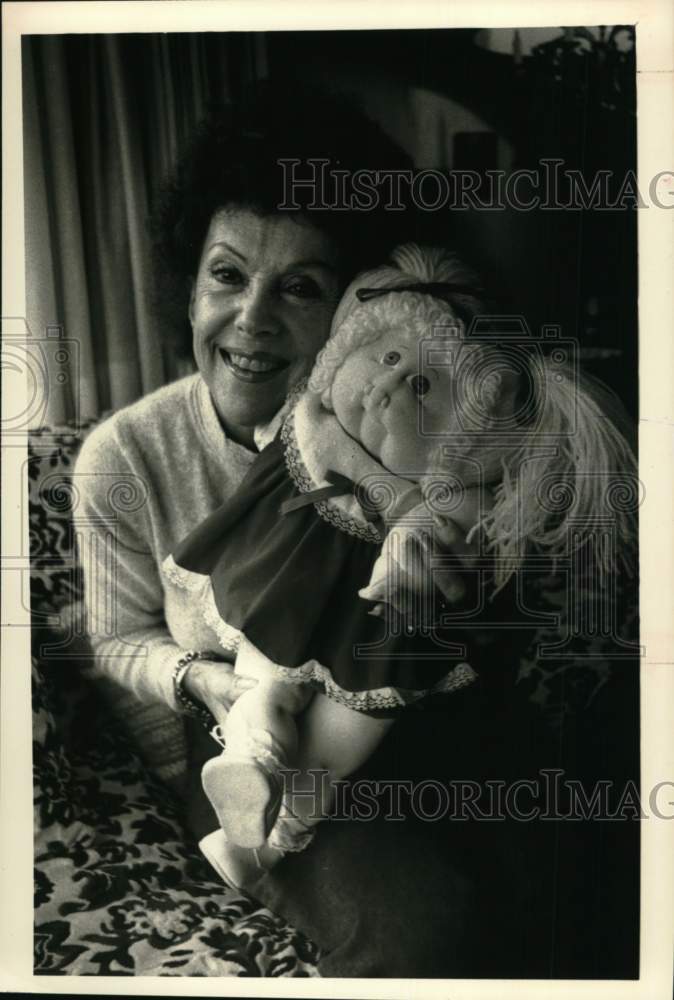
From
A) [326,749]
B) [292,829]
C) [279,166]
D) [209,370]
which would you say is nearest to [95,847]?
[292,829]

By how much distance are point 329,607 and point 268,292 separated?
59 centimetres

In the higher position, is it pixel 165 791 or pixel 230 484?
pixel 230 484

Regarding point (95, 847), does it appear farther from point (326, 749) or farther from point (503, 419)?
point (503, 419)

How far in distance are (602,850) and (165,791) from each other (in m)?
0.83

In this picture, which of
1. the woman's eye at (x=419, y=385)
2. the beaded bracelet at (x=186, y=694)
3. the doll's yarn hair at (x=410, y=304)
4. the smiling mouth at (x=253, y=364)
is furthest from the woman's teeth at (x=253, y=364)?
the beaded bracelet at (x=186, y=694)

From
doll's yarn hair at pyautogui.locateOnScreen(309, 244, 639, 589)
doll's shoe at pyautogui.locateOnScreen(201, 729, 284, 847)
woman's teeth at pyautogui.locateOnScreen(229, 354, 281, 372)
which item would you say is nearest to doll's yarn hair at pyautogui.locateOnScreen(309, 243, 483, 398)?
doll's yarn hair at pyautogui.locateOnScreen(309, 244, 639, 589)

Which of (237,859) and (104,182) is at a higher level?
(104,182)

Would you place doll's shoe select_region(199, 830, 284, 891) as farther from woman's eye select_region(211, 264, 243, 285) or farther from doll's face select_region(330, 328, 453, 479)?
woman's eye select_region(211, 264, 243, 285)

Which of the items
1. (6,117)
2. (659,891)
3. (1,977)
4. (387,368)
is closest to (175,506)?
(387,368)

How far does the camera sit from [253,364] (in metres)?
2.08

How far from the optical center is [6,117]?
212cm

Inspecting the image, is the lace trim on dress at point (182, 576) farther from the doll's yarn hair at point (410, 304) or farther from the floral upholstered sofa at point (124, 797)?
the doll's yarn hair at point (410, 304)

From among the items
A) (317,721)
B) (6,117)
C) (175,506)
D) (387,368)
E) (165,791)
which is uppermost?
(6,117)

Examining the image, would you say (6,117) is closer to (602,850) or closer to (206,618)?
(206,618)
